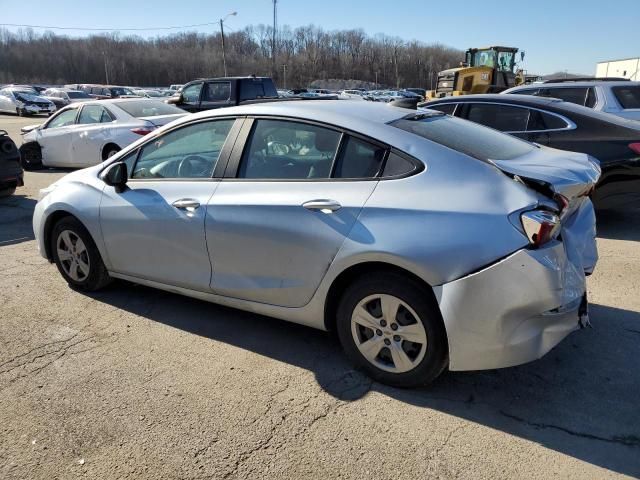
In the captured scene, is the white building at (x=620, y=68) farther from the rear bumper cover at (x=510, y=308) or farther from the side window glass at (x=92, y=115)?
the rear bumper cover at (x=510, y=308)

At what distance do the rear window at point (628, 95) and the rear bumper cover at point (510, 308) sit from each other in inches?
281

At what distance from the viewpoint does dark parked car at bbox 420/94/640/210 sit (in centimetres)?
562

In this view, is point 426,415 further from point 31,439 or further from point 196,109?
point 196,109

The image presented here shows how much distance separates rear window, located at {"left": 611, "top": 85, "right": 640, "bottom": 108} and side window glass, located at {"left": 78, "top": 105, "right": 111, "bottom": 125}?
30.3 ft

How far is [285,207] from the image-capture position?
121 inches

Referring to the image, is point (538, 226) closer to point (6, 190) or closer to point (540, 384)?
point (540, 384)

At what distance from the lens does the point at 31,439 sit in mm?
2635

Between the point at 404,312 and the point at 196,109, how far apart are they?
12880 mm

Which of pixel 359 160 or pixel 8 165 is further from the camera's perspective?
pixel 8 165

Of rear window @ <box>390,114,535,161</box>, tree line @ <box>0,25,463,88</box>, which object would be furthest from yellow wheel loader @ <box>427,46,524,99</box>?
tree line @ <box>0,25,463,88</box>

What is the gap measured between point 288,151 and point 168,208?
3.23ft

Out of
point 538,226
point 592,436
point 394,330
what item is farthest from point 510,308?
point 592,436

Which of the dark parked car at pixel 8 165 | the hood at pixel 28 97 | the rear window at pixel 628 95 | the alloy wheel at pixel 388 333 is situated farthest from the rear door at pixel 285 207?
the hood at pixel 28 97

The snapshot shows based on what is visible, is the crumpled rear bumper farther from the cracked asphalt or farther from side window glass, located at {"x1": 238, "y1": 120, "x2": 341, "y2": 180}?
side window glass, located at {"x1": 238, "y1": 120, "x2": 341, "y2": 180}
